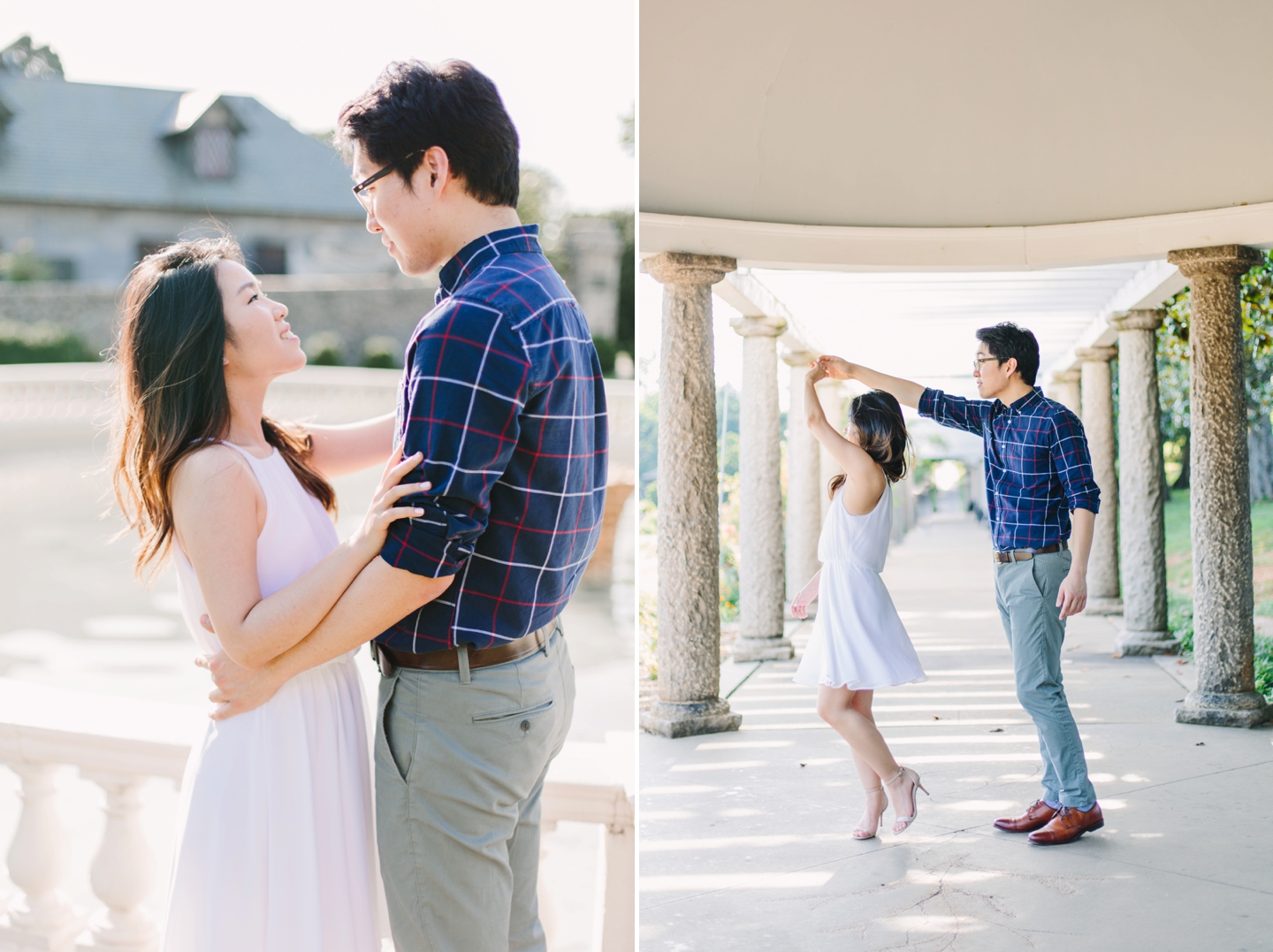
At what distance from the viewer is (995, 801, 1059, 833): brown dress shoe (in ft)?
14.3

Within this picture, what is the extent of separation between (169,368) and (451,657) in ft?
2.58

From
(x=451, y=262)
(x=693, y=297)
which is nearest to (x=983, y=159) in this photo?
(x=693, y=297)

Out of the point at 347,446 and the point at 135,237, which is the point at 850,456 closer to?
the point at 347,446

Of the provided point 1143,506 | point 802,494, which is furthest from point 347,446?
point 802,494

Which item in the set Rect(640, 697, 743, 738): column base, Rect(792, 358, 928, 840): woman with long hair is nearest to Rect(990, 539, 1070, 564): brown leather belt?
Rect(792, 358, 928, 840): woman with long hair

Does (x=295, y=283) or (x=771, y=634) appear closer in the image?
(x=771, y=634)

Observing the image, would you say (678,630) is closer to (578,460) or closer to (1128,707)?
(1128,707)

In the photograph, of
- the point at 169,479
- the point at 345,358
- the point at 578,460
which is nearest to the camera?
the point at 578,460

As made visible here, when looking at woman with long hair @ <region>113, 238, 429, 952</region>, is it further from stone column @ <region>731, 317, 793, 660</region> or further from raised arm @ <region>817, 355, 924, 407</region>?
stone column @ <region>731, 317, 793, 660</region>

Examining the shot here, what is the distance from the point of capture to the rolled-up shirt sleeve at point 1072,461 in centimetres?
413

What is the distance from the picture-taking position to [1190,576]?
13.3 m

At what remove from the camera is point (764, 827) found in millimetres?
4582

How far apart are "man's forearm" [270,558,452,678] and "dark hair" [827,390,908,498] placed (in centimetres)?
264

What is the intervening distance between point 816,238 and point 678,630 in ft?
8.01
